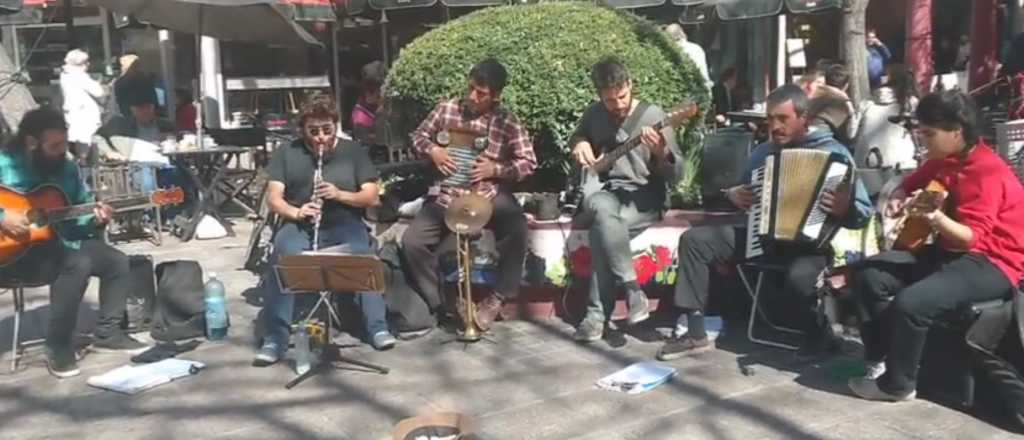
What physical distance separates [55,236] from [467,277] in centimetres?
206

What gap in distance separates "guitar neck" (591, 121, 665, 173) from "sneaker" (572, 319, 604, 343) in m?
0.81

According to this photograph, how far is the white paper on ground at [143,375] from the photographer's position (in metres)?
4.95

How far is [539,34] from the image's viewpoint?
6668 mm

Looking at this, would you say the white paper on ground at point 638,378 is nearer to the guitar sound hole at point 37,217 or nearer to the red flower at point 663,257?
the red flower at point 663,257

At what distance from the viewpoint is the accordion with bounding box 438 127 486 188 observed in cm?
582

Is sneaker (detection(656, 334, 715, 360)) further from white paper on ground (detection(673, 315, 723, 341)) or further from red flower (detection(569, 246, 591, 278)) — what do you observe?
red flower (detection(569, 246, 591, 278))

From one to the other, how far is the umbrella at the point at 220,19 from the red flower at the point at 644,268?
5240mm

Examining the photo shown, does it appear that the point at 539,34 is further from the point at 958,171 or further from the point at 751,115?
the point at 958,171

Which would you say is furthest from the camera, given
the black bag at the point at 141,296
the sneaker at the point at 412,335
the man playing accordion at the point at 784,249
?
the black bag at the point at 141,296

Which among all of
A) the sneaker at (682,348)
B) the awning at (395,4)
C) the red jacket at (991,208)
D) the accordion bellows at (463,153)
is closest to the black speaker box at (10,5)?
the accordion bellows at (463,153)

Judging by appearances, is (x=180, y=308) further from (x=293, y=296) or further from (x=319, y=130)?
(x=319, y=130)

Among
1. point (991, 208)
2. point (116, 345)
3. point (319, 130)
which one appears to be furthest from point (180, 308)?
point (991, 208)

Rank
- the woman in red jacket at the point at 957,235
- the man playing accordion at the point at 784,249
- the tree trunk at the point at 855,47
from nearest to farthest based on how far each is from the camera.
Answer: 1. the woman in red jacket at the point at 957,235
2. the man playing accordion at the point at 784,249
3. the tree trunk at the point at 855,47

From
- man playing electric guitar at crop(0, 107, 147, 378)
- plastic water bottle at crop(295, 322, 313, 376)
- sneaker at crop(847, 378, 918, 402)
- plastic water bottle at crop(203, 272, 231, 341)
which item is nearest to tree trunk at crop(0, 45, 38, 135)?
man playing electric guitar at crop(0, 107, 147, 378)
